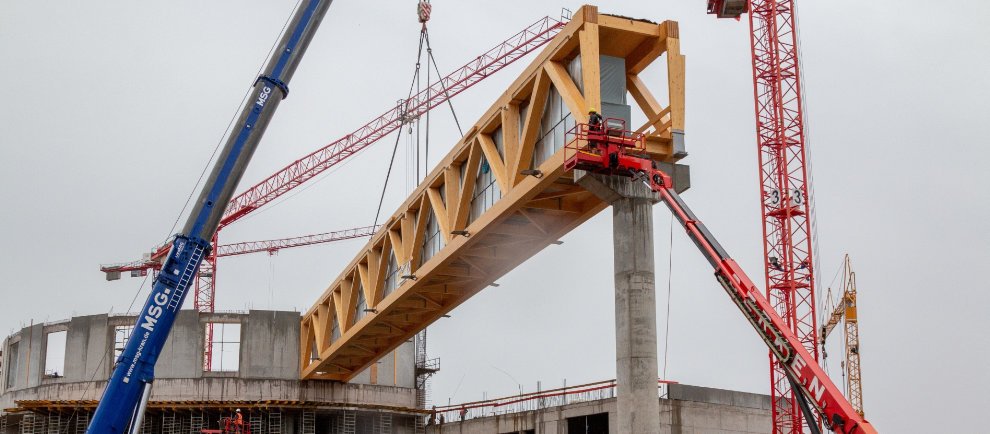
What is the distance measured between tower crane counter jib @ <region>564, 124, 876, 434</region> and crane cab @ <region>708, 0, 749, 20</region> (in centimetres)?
A: 3548

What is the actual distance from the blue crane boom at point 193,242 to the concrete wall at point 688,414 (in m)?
24.2

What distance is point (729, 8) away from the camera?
6172cm

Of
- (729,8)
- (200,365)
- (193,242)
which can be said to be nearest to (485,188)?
(193,242)

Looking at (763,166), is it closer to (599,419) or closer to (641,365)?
(599,419)

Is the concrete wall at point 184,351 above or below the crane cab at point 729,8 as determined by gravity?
below

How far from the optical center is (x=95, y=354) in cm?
5962

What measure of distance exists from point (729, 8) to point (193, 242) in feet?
132

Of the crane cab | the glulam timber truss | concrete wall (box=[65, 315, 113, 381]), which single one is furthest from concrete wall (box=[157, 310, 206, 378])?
the crane cab

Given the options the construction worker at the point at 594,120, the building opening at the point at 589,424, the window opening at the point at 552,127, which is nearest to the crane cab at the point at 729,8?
the building opening at the point at 589,424

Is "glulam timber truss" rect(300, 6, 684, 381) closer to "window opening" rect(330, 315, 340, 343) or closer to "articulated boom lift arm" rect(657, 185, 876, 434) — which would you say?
"window opening" rect(330, 315, 340, 343)

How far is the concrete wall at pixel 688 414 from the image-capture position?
50062mm

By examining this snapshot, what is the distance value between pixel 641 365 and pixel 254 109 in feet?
41.6

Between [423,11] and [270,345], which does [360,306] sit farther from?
[423,11]

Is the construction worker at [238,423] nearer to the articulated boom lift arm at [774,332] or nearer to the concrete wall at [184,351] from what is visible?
the concrete wall at [184,351]
